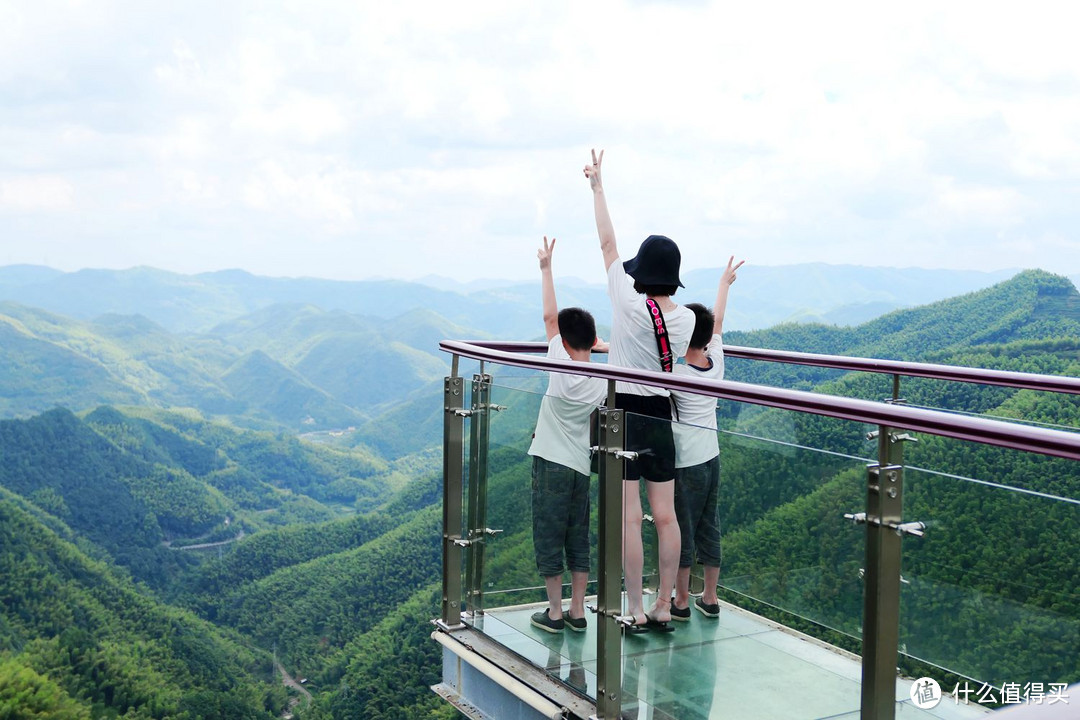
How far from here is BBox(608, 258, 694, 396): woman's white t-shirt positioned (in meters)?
3.38

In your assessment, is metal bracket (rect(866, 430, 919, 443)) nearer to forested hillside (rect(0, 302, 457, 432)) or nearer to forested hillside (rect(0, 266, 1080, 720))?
forested hillside (rect(0, 266, 1080, 720))

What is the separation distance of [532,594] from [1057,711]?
3.08 metres

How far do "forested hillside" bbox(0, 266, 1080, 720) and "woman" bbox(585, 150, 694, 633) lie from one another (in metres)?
0.30

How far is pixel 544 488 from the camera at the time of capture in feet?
11.6

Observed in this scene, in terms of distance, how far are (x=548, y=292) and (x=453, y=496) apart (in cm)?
94

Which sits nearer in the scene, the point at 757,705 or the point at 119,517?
the point at 757,705

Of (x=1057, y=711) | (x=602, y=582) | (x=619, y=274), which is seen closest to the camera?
(x=1057, y=711)

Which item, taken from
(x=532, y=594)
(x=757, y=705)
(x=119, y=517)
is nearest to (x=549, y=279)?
(x=532, y=594)

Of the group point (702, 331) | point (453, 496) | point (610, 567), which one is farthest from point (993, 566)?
point (453, 496)

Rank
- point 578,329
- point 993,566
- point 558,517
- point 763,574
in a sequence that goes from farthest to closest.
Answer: point 578,329 < point 558,517 < point 763,574 < point 993,566

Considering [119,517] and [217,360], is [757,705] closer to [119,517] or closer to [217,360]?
[119,517]

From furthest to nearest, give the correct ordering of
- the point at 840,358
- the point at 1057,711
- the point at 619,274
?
the point at 840,358 → the point at 619,274 → the point at 1057,711

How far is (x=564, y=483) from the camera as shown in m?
3.43

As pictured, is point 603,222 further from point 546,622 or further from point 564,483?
point 546,622
